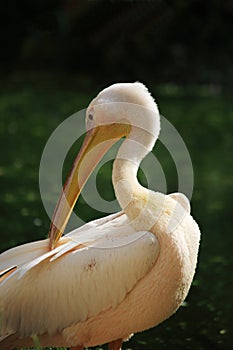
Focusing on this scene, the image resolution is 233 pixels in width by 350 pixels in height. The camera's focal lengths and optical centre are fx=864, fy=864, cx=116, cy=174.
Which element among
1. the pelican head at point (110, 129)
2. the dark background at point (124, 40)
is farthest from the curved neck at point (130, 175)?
the dark background at point (124, 40)

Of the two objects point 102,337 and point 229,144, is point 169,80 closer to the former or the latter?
point 229,144

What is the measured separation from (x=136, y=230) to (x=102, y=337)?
0.54 metres

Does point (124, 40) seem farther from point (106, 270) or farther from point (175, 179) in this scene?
point (106, 270)

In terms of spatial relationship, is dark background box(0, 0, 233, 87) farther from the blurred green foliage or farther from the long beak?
the long beak

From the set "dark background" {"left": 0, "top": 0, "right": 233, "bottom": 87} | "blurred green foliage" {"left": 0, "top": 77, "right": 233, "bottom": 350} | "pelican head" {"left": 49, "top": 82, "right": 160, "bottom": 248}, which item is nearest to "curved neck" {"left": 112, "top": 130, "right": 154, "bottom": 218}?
"pelican head" {"left": 49, "top": 82, "right": 160, "bottom": 248}

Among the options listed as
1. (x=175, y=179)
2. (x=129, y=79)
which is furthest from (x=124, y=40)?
(x=175, y=179)

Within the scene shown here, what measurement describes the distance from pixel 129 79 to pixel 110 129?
51.8 ft

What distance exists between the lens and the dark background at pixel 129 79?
759 centimetres

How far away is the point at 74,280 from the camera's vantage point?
3908 mm

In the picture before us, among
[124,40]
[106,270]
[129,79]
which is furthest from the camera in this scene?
[124,40]

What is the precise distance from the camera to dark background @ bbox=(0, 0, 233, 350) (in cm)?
759

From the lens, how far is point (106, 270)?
387cm

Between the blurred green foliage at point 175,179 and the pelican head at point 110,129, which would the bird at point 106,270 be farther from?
the blurred green foliage at point 175,179

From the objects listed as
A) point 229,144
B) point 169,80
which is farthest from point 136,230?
point 169,80
